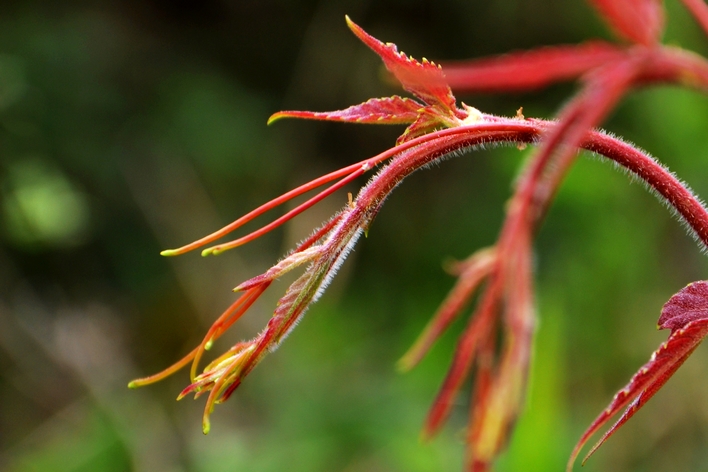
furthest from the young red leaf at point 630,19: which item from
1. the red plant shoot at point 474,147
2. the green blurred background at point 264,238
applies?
the green blurred background at point 264,238

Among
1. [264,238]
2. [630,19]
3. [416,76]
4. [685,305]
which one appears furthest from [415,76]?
[264,238]

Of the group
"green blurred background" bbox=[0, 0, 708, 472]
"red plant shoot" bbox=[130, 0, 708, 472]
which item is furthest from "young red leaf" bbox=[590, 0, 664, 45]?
"green blurred background" bbox=[0, 0, 708, 472]

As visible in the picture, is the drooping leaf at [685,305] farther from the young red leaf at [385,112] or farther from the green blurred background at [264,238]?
the green blurred background at [264,238]

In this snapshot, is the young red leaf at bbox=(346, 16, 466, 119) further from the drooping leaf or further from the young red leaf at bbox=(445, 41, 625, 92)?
the drooping leaf

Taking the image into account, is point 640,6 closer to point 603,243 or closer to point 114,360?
point 603,243

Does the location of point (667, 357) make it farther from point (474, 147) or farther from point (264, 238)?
point (264, 238)

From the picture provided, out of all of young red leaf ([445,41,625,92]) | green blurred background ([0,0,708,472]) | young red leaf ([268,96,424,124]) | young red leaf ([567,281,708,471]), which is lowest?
green blurred background ([0,0,708,472])

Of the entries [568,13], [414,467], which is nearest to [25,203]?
[414,467]
